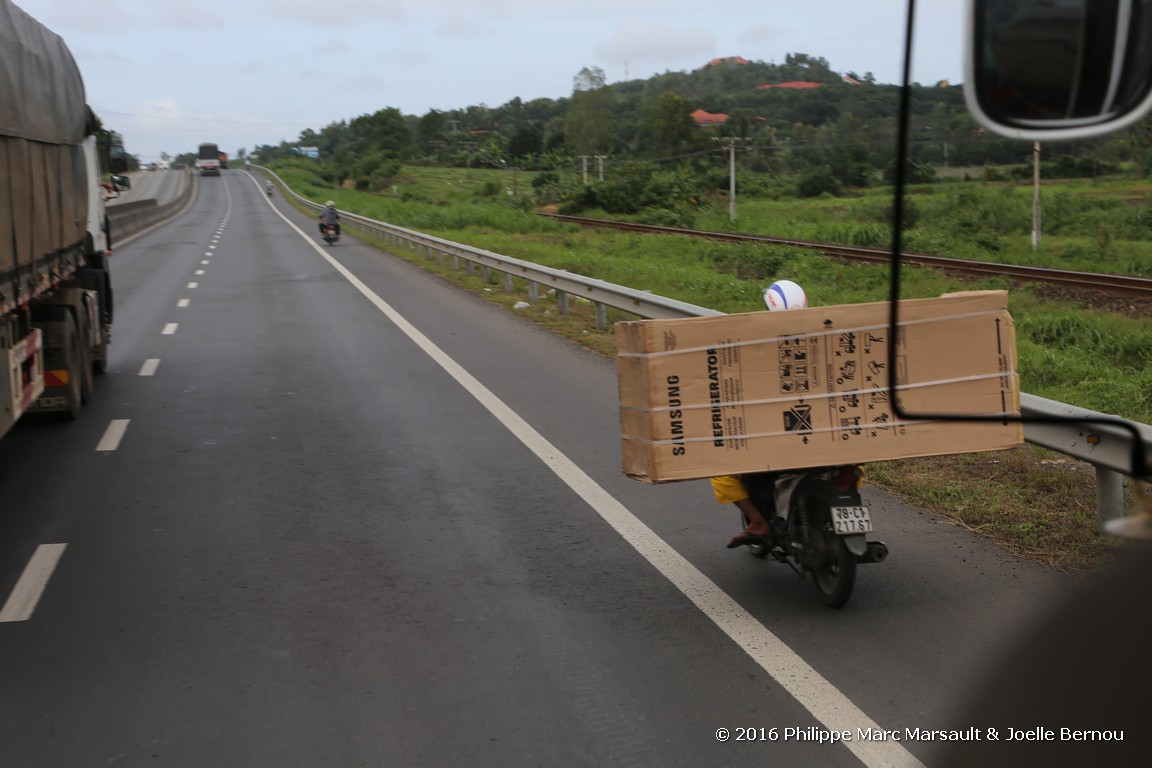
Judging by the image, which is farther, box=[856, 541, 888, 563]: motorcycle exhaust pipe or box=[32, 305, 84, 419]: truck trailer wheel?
box=[32, 305, 84, 419]: truck trailer wheel

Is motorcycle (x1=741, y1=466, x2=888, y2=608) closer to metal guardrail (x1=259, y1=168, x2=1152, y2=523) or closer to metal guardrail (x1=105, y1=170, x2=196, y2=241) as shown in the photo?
metal guardrail (x1=259, y1=168, x2=1152, y2=523)

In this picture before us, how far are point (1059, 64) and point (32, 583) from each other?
224 inches

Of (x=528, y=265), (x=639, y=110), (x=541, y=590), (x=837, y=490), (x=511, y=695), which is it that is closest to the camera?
(x=511, y=695)

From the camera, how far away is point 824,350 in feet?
17.5

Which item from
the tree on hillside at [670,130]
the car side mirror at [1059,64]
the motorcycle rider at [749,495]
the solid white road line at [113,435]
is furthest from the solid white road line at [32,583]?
the tree on hillside at [670,130]

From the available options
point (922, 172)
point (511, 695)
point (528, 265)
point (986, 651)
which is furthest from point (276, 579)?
point (528, 265)

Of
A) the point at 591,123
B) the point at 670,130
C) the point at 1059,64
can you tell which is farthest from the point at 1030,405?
the point at 591,123

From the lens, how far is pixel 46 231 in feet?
30.5

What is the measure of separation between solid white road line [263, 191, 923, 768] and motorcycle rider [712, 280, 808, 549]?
325 millimetres

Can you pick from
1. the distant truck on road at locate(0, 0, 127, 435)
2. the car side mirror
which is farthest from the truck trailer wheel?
the car side mirror

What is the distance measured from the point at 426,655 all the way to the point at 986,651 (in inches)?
91.0

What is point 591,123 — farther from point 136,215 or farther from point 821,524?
point 821,524

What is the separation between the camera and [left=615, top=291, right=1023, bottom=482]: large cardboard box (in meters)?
5.28

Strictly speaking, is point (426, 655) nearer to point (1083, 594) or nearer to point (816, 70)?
point (816, 70)
